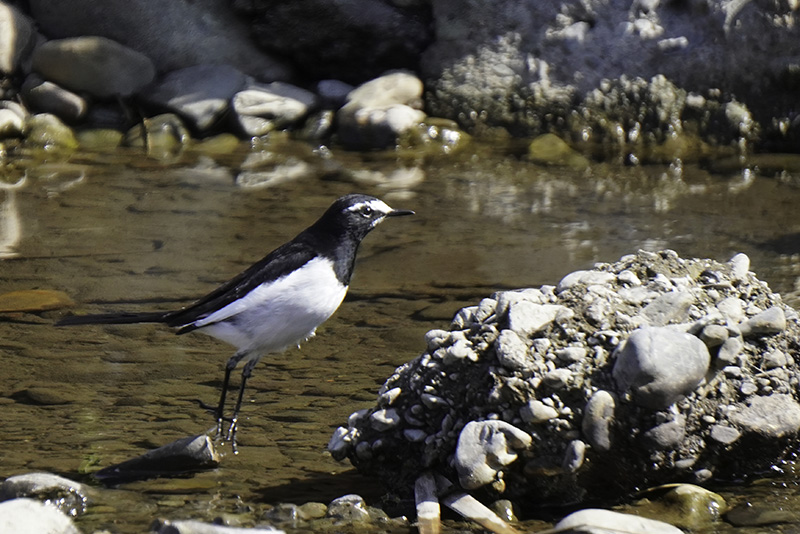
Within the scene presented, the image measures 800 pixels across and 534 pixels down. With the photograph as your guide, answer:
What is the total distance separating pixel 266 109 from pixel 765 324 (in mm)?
7150

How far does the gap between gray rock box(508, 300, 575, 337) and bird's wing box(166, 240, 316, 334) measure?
3.76ft

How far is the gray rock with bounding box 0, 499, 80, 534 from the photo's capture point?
3143 millimetres

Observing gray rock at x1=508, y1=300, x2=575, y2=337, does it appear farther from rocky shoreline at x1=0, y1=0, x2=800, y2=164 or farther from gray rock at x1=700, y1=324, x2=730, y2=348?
rocky shoreline at x1=0, y1=0, x2=800, y2=164

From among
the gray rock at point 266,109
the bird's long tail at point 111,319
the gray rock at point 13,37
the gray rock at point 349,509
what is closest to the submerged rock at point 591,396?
the gray rock at point 349,509

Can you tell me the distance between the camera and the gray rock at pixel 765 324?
3.84m

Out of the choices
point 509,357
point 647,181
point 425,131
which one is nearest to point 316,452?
point 509,357

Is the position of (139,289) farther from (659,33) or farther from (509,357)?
(659,33)

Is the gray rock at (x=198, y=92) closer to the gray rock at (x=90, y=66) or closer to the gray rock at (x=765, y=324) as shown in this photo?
the gray rock at (x=90, y=66)

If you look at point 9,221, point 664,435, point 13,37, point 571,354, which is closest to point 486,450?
point 571,354

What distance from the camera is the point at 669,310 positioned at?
376cm

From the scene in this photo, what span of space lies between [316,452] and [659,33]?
673 cm

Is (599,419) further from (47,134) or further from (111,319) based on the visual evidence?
(47,134)

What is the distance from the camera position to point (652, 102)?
31.9ft

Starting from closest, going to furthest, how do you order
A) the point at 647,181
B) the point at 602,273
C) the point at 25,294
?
the point at 602,273 → the point at 25,294 → the point at 647,181
